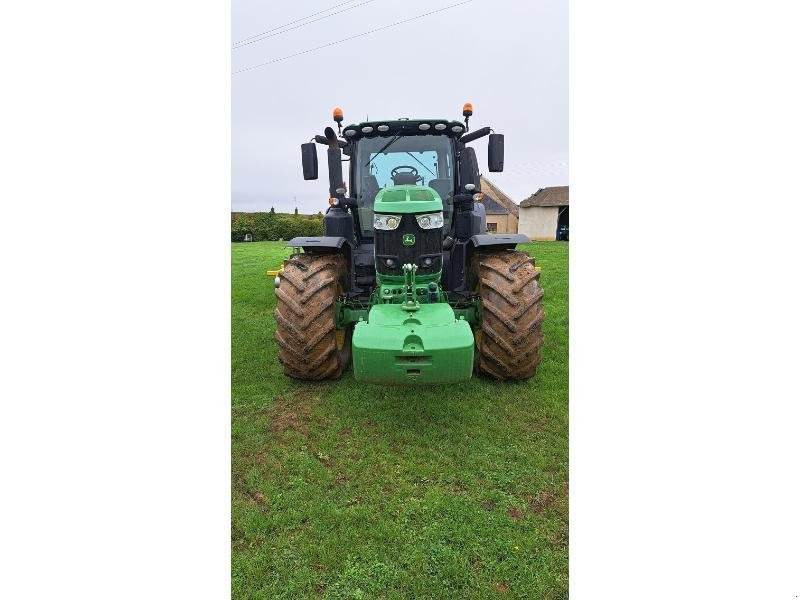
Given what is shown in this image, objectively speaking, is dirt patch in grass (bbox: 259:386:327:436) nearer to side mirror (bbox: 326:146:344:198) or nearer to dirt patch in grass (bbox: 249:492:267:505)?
dirt patch in grass (bbox: 249:492:267:505)

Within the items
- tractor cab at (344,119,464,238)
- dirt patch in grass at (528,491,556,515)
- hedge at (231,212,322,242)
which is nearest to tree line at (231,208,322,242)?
hedge at (231,212,322,242)

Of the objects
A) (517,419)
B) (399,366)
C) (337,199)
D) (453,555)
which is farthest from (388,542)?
(337,199)

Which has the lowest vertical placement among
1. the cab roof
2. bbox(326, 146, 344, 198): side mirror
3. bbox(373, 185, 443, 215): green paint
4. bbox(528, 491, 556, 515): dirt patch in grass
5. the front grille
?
bbox(528, 491, 556, 515): dirt patch in grass

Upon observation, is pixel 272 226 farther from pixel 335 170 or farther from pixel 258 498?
pixel 258 498

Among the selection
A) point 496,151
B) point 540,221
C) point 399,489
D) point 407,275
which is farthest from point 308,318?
point 540,221

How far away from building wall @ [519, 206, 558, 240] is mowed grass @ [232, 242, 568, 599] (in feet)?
77.9

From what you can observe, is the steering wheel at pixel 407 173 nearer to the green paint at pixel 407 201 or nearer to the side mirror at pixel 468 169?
the side mirror at pixel 468 169

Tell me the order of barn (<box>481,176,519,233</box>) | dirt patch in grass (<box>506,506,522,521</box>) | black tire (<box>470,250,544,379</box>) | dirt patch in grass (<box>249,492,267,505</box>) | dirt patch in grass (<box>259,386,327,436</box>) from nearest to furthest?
dirt patch in grass (<box>506,506,522,521</box>), dirt patch in grass (<box>249,492,267,505</box>), dirt patch in grass (<box>259,386,327,436</box>), black tire (<box>470,250,544,379</box>), barn (<box>481,176,519,233</box>)

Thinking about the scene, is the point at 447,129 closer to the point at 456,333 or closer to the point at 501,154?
the point at 501,154

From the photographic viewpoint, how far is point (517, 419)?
343cm

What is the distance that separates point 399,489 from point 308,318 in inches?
60.7

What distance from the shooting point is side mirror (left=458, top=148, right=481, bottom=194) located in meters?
4.45

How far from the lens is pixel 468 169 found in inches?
177

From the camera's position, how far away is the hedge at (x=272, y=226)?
24.7 metres
